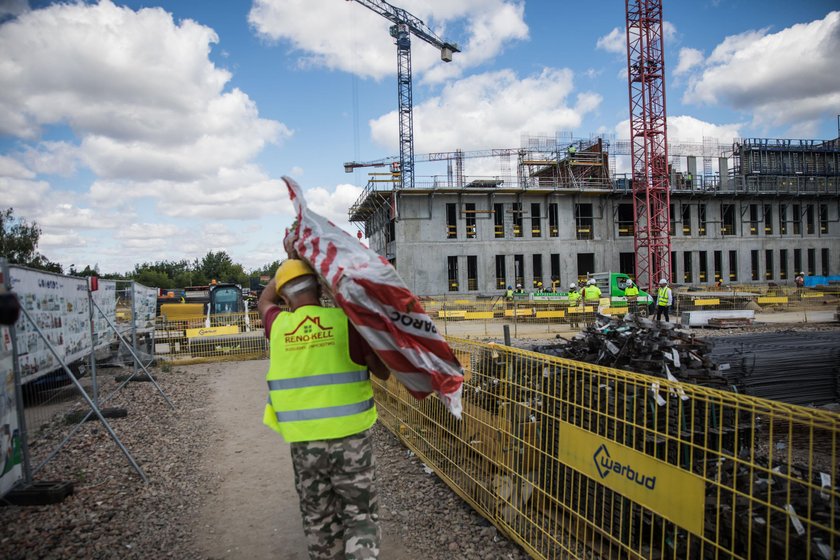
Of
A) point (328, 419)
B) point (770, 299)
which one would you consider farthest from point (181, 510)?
point (770, 299)

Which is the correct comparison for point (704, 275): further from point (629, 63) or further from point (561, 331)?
point (561, 331)

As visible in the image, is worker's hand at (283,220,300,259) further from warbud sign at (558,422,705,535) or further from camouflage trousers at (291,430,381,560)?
warbud sign at (558,422,705,535)

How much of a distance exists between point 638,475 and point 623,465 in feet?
0.38

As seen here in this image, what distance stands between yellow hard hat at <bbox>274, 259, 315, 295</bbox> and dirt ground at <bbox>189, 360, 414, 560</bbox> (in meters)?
2.20

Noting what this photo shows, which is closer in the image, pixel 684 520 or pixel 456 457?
pixel 684 520

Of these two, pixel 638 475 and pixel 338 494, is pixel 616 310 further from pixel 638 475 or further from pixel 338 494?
pixel 338 494

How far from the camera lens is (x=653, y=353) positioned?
15.2ft

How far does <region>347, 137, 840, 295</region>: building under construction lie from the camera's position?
34.0 meters

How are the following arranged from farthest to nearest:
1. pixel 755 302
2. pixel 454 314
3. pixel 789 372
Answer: pixel 755 302 → pixel 454 314 → pixel 789 372

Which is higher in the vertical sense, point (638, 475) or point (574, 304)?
point (638, 475)

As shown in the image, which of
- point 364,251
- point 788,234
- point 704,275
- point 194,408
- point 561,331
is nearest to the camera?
point 364,251

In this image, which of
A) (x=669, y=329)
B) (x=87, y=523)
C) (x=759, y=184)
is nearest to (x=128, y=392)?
(x=87, y=523)

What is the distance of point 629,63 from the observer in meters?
36.1

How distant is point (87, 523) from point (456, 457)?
10.6 ft
